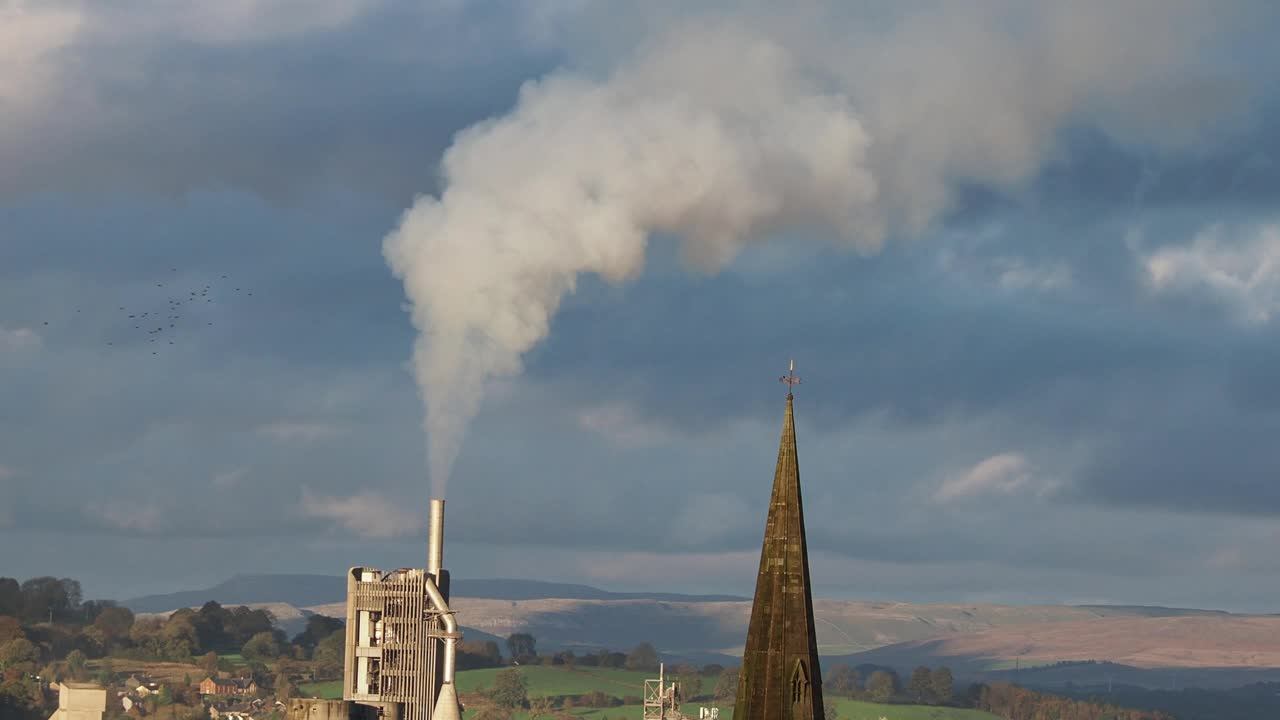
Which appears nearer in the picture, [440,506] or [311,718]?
[311,718]

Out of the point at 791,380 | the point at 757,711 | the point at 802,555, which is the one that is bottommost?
the point at 757,711

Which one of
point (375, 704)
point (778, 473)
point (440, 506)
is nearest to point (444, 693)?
point (375, 704)

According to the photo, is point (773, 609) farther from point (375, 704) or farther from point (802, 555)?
point (375, 704)

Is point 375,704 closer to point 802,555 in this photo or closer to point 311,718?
→ point 311,718

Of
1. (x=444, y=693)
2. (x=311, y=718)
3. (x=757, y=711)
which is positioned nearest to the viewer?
(x=757, y=711)

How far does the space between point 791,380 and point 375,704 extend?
69752mm

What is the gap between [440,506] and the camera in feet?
656

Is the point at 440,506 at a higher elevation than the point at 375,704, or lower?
higher

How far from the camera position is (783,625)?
128 metres

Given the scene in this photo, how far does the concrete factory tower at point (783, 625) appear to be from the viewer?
4980 inches

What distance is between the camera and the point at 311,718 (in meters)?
162

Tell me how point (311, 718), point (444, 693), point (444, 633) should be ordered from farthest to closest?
point (444, 633), point (444, 693), point (311, 718)

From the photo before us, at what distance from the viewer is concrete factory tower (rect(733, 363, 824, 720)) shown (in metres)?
126

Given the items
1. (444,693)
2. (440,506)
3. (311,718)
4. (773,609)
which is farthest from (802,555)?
(440,506)
